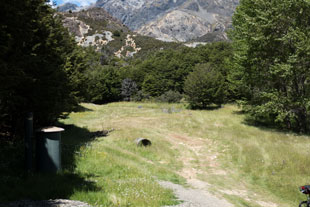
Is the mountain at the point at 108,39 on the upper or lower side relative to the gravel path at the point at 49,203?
upper

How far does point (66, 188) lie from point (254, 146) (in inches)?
594

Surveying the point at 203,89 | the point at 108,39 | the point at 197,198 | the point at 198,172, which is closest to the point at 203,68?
the point at 203,89

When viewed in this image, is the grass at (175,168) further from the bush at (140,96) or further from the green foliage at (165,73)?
the green foliage at (165,73)

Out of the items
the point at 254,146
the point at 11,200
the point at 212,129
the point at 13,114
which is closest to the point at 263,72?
the point at 212,129

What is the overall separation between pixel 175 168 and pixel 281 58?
1634 cm

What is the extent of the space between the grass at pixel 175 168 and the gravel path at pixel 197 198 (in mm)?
501

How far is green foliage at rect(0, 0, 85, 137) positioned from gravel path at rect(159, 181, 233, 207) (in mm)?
7069

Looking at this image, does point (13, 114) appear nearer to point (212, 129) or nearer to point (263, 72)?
point (212, 129)

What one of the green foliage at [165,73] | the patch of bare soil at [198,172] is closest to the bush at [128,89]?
the green foliage at [165,73]

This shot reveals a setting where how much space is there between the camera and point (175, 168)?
45.6 feet

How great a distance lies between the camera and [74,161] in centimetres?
1003

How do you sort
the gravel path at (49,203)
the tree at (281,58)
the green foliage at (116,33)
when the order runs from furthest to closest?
the green foliage at (116,33)
the tree at (281,58)
the gravel path at (49,203)

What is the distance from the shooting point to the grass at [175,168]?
6.80 metres

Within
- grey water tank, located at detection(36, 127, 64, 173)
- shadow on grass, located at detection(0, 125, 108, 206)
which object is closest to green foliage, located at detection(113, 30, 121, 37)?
shadow on grass, located at detection(0, 125, 108, 206)
